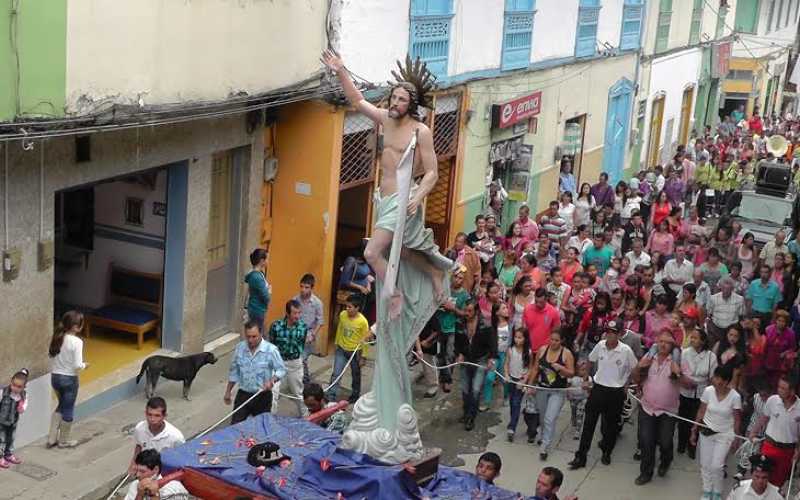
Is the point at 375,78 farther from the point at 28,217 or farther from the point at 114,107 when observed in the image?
the point at 28,217

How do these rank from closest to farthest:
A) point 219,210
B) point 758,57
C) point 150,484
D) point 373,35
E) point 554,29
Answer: point 150,484, point 219,210, point 373,35, point 554,29, point 758,57

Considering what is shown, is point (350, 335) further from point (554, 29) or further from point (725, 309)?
point (554, 29)

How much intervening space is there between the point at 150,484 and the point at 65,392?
3559 mm

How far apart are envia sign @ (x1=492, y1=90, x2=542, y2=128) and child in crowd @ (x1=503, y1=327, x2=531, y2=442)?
7.88m

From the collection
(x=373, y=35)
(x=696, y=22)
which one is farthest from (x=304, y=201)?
(x=696, y=22)

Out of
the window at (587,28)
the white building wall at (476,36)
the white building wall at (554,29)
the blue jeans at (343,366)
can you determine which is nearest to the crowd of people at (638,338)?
the blue jeans at (343,366)

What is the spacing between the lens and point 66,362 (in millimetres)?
11242

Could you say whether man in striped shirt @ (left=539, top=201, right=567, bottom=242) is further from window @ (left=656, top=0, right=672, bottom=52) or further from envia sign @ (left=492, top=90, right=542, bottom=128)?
window @ (left=656, top=0, right=672, bottom=52)

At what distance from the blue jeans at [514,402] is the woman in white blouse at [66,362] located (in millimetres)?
4644

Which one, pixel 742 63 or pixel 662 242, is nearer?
pixel 662 242

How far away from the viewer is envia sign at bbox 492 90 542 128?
785 inches

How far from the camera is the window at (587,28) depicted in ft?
78.6

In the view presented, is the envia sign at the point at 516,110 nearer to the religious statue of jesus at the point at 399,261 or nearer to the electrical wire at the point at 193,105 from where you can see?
the electrical wire at the point at 193,105

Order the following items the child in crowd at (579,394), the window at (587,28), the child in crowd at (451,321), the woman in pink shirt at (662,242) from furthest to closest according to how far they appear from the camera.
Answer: the window at (587,28) → the woman in pink shirt at (662,242) → the child in crowd at (451,321) → the child in crowd at (579,394)
